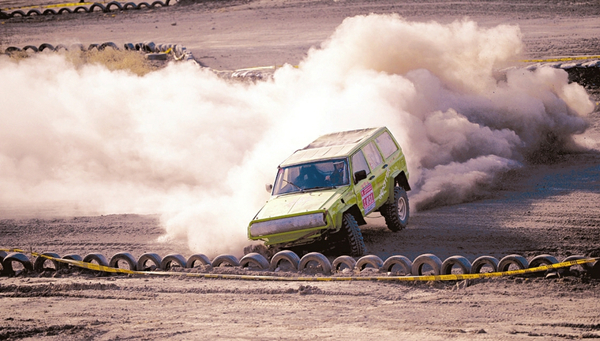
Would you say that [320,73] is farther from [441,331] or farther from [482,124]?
[441,331]

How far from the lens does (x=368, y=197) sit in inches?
440

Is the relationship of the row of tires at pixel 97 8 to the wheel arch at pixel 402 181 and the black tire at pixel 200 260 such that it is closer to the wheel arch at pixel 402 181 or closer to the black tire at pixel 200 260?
the wheel arch at pixel 402 181

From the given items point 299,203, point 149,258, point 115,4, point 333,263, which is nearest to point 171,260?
point 149,258

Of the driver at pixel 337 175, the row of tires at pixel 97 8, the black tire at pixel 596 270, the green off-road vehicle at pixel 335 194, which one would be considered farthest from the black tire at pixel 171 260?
the row of tires at pixel 97 8

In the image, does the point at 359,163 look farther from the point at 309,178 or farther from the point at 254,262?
the point at 254,262

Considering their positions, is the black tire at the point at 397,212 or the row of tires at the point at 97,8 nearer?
the black tire at the point at 397,212

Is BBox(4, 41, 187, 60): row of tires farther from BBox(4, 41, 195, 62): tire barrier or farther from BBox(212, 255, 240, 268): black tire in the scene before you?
BBox(212, 255, 240, 268): black tire

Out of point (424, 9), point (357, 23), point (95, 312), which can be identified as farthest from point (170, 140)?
point (424, 9)

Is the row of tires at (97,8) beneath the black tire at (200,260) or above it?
above

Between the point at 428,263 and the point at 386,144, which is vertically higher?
the point at 386,144

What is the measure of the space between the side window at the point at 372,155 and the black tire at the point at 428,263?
9.60 feet

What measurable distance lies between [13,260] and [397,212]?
646cm

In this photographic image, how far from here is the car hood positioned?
33.8 ft

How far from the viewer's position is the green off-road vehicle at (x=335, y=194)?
10.3 metres
